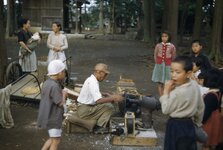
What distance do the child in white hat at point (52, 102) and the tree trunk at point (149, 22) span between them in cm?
2100

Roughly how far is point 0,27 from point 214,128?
618cm

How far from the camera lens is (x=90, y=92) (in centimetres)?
650

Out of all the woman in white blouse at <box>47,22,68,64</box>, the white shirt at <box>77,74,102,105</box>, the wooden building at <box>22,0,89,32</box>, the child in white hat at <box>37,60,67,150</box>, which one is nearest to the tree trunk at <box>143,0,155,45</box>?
the wooden building at <box>22,0,89,32</box>

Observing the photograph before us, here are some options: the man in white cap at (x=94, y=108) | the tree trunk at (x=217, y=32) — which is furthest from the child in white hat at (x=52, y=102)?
the tree trunk at (x=217, y=32)

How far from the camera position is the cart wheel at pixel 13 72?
9125mm

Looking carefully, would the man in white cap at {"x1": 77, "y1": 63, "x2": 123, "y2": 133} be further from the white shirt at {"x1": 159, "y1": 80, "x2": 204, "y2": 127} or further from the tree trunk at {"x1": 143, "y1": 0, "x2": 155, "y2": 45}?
the tree trunk at {"x1": 143, "y1": 0, "x2": 155, "y2": 45}

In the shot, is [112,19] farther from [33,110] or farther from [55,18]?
[33,110]

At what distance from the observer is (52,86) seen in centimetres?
503

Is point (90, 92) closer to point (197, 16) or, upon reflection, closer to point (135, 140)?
point (135, 140)

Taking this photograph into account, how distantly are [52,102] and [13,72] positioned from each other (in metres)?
4.71

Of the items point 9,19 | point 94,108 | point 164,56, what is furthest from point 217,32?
point 9,19

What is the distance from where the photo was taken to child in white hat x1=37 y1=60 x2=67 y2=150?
504 centimetres

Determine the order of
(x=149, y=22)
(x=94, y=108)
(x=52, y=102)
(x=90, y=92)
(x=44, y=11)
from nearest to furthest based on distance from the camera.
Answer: (x=52, y=102) → (x=90, y=92) → (x=94, y=108) → (x=149, y=22) → (x=44, y=11)

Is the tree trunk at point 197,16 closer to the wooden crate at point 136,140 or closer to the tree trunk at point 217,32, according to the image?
the tree trunk at point 217,32
